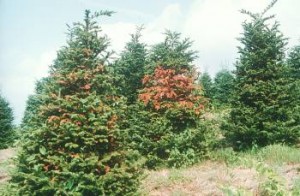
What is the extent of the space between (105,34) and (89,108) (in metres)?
2.08

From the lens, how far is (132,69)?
2125cm

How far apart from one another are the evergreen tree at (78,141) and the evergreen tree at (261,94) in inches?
339

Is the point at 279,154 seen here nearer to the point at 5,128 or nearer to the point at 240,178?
the point at 240,178

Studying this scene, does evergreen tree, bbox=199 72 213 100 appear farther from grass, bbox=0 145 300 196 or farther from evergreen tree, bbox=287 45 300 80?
grass, bbox=0 145 300 196

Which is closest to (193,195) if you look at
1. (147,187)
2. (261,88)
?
(147,187)

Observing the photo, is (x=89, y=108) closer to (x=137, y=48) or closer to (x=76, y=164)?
(x=76, y=164)

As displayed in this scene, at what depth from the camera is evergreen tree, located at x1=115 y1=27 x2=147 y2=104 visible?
67.6 feet

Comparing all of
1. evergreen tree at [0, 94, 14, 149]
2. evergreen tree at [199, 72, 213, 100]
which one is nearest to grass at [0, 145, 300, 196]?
evergreen tree at [0, 94, 14, 149]

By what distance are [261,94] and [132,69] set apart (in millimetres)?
7231

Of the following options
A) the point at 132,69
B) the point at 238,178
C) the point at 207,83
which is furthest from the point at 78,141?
the point at 207,83

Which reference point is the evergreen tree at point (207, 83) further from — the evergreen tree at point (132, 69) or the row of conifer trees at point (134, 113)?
the evergreen tree at point (132, 69)

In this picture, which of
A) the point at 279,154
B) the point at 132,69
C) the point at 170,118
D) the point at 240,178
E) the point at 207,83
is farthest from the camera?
the point at 207,83

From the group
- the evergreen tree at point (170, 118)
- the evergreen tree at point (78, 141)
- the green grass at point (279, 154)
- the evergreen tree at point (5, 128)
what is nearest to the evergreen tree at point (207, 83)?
the evergreen tree at point (5, 128)

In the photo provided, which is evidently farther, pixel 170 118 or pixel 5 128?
pixel 5 128
